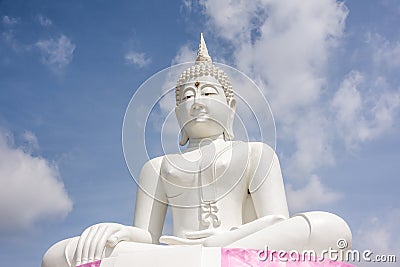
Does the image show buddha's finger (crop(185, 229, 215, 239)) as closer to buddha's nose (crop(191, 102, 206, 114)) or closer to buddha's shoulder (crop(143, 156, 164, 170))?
buddha's shoulder (crop(143, 156, 164, 170))

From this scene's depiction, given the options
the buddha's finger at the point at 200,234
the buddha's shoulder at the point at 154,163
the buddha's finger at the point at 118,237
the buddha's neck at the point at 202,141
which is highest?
the buddha's neck at the point at 202,141

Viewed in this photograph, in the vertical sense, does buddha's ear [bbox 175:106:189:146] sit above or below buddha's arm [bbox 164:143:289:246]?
above

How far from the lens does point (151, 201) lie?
554cm

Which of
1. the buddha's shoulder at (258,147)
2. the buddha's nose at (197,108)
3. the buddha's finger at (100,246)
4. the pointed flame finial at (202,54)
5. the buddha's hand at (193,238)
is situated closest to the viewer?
the buddha's finger at (100,246)

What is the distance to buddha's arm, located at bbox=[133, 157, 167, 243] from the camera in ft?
17.8

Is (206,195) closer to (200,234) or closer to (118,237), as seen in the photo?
(200,234)

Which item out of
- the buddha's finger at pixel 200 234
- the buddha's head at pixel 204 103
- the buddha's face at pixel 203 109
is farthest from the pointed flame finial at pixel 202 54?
the buddha's finger at pixel 200 234

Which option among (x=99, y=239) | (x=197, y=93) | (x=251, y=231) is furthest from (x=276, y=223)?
(x=197, y=93)

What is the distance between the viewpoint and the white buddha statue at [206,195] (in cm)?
431

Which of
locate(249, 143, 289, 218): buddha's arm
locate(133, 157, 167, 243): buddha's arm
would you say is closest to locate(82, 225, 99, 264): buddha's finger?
locate(133, 157, 167, 243): buddha's arm

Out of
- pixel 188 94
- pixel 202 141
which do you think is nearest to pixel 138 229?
pixel 202 141

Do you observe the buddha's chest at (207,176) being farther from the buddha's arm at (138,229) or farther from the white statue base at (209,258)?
the white statue base at (209,258)

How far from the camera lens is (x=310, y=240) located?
414 cm

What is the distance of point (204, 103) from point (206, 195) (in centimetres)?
93
